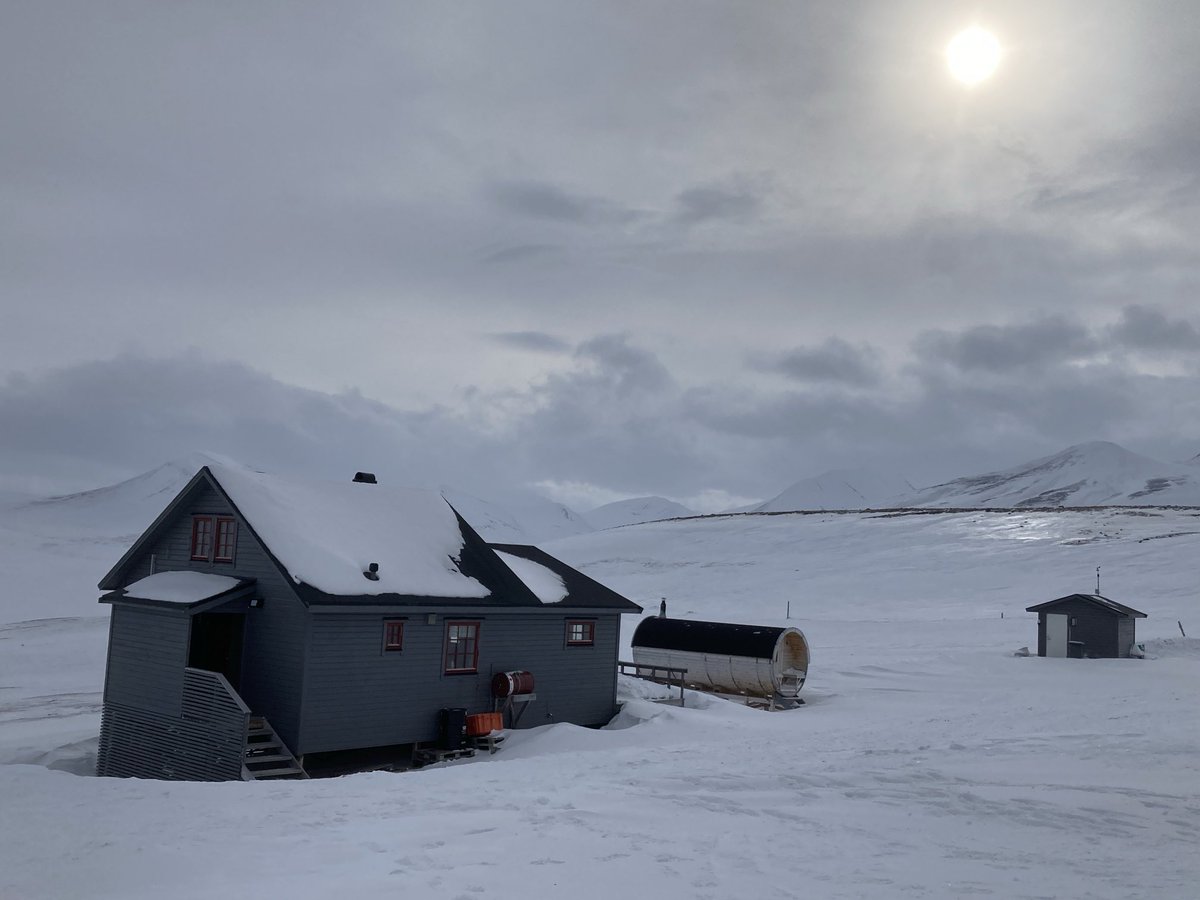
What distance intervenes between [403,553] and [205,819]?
11216mm

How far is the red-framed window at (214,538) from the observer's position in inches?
887

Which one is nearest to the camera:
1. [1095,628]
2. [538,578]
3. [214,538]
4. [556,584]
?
[214,538]

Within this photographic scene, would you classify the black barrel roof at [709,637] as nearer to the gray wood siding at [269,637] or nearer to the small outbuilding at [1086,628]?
the small outbuilding at [1086,628]

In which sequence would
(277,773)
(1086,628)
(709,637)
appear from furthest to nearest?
(1086,628) → (709,637) → (277,773)

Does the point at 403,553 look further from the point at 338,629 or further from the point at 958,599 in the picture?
the point at 958,599

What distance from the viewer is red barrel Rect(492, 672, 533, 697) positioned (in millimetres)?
23562

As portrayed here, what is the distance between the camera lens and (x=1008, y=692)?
98.2 ft

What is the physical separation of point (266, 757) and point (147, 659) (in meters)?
4.43

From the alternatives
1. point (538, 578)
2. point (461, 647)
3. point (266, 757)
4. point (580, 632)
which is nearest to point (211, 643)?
point (266, 757)

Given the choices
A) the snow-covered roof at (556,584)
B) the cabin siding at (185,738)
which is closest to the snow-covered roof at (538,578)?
the snow-covered roof at (556,584)

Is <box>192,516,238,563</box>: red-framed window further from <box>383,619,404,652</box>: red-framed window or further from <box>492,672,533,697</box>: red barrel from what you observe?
<box>492,672,533,697</box>: red barrel

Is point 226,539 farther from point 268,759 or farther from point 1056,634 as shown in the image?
point 1056,634

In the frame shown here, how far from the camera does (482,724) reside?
22.5m

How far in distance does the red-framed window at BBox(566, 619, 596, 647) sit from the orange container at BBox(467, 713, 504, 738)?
367 centimetres
